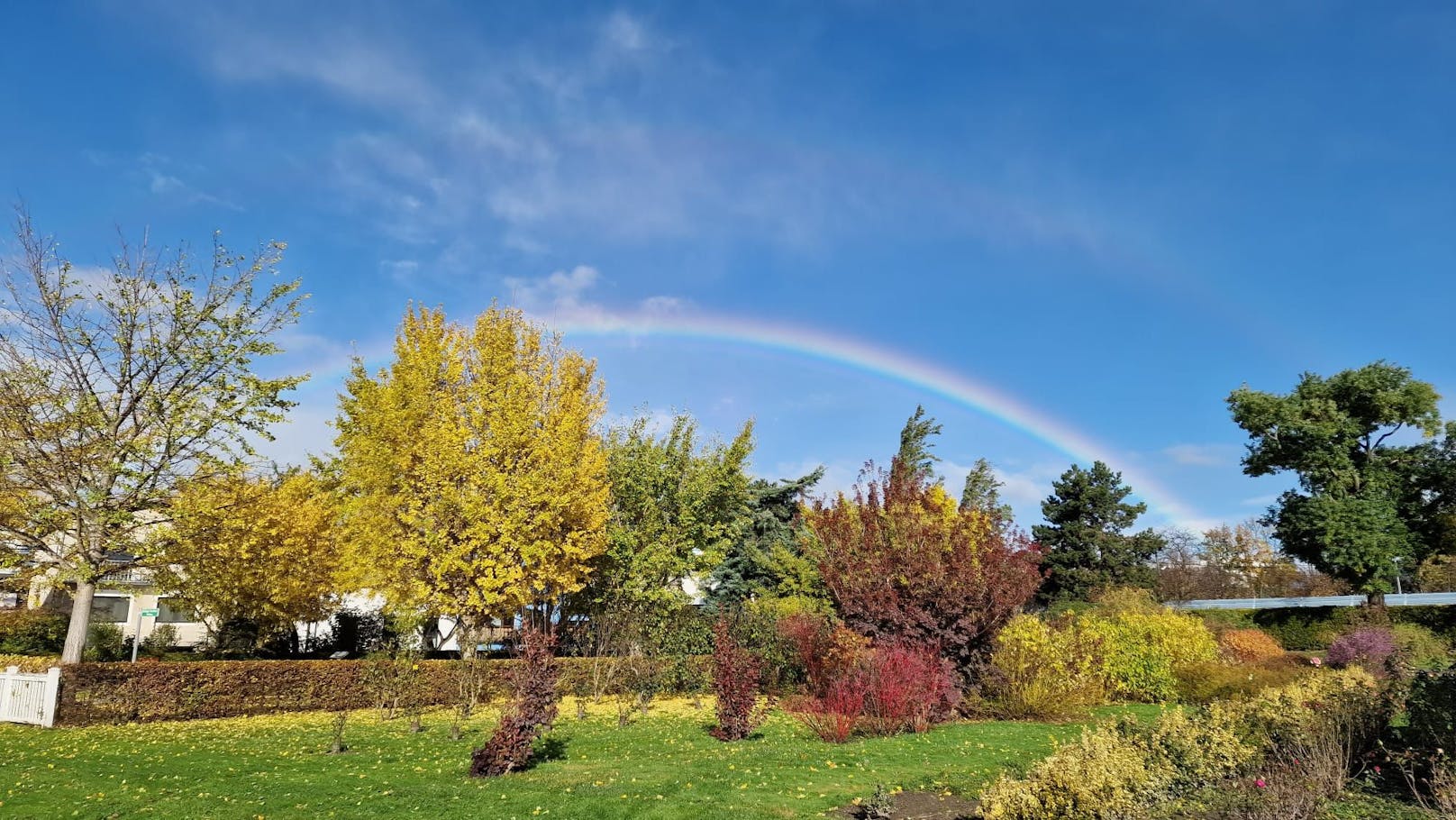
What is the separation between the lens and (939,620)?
1534 cm

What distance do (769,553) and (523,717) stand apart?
23.6 metres

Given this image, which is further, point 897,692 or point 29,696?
point 29,696

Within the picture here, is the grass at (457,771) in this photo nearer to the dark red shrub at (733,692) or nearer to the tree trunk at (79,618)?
the dark red shrub at (733,692)

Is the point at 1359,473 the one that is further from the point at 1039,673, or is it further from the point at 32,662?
the point at 32,662

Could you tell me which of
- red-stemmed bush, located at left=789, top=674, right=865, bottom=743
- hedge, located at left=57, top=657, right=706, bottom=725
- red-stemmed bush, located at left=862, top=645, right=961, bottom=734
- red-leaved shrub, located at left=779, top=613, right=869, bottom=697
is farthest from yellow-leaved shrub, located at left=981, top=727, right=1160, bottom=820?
hedge, located at left=57, top=657, right=706, bottom=725

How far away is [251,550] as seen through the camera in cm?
2009

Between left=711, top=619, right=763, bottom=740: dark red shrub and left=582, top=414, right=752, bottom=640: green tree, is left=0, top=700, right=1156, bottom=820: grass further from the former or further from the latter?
left=582, top=414, right=752, bottom=640: green tree

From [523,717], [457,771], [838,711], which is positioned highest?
[523,717]

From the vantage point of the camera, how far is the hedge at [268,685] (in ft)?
46.5

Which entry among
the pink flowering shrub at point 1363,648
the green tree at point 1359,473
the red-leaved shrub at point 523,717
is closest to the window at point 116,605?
the red-leaved shrub at point 523,717

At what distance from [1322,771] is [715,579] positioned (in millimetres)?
26744

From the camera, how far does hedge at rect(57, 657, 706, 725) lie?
14188mm

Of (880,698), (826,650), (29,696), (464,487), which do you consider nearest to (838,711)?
(880,698)

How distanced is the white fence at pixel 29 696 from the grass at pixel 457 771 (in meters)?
0.46
